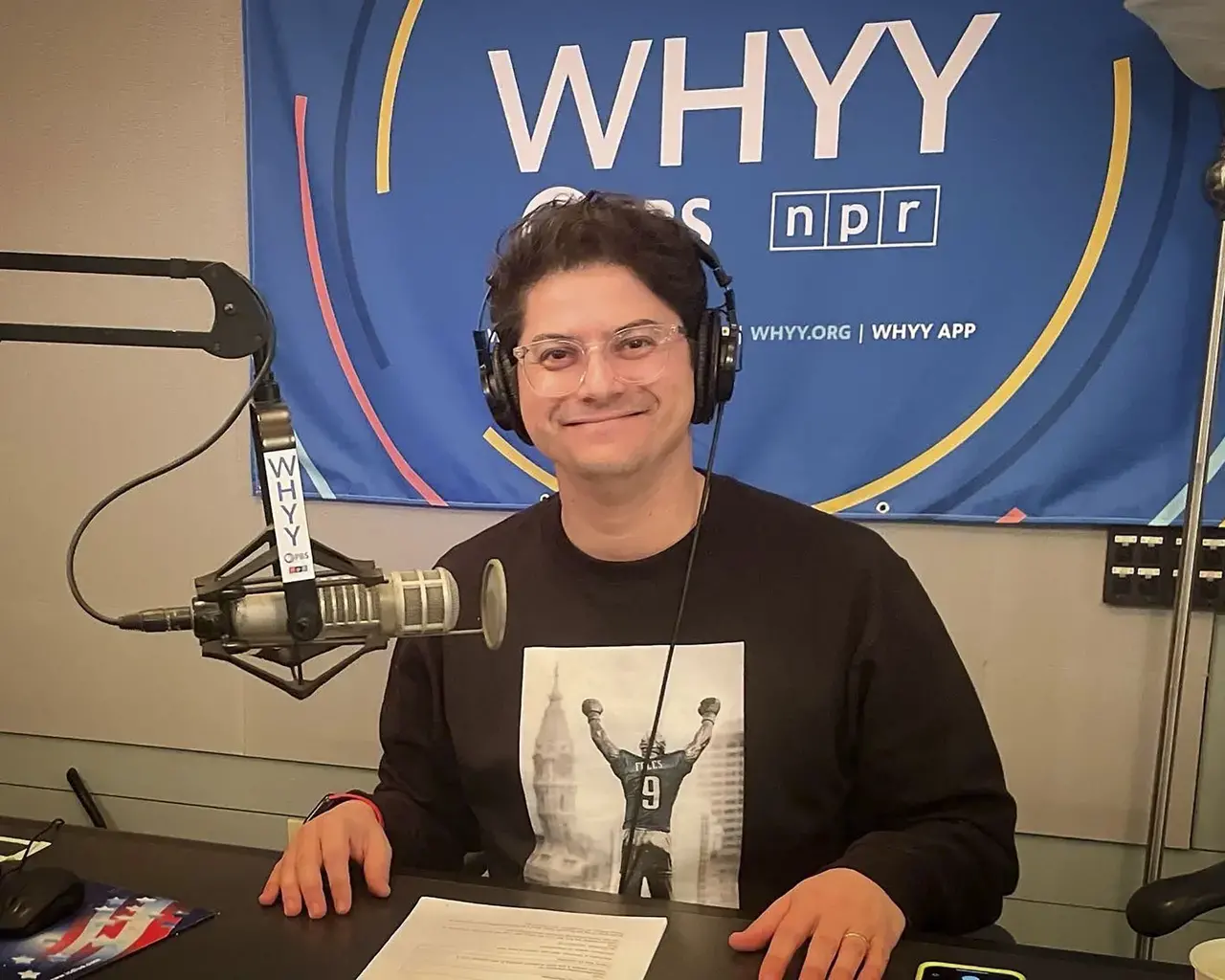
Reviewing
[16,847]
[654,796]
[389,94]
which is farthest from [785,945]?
[389,94]

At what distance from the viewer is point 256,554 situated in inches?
27.5

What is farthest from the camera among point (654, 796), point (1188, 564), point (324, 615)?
point (1188, 564)

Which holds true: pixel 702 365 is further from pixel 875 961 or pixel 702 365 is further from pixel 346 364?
pixel 346 364

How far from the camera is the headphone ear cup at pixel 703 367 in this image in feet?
4.04

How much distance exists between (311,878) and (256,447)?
486 mm

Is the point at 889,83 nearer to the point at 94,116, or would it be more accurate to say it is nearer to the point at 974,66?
the point at 974,66

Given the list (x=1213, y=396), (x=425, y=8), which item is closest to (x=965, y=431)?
(x=1213, y=396)

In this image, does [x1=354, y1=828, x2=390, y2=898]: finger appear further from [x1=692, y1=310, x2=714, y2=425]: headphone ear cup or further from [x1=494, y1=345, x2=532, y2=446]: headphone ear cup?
[x1=692, y1=310, x2=714, y2=425]: headphone ear cup

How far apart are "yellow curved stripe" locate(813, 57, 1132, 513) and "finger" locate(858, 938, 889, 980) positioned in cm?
97

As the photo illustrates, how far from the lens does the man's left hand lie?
2.78 ft

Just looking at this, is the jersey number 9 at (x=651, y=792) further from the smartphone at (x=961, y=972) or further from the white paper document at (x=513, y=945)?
the smartphone at (x=961, y=972)

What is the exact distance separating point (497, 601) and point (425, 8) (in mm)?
1463

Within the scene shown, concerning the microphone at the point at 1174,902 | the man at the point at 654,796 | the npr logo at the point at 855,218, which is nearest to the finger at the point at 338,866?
the man at the point at 654,796

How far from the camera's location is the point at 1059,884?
175cm
